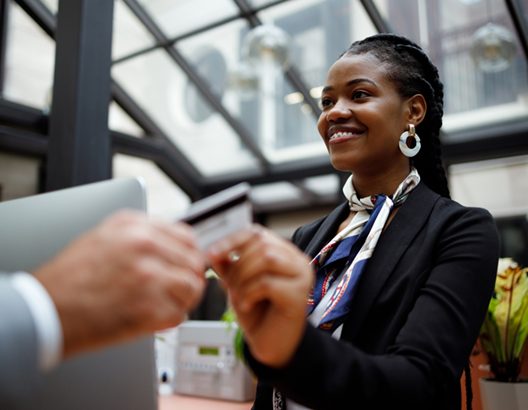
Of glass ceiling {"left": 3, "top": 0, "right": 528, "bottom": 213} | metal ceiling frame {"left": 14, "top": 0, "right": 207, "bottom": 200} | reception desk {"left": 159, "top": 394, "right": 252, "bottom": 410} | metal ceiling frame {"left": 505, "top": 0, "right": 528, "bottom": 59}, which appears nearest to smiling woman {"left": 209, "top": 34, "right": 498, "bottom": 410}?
reception desk {"left": 159, "top": 394, "right": 252, "bottom": 410}

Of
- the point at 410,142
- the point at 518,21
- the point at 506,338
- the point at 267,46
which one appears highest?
the point at 518,21

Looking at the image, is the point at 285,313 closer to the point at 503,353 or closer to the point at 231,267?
the point at 231,267

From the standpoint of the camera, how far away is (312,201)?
566 centimetres

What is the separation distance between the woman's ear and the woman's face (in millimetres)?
14

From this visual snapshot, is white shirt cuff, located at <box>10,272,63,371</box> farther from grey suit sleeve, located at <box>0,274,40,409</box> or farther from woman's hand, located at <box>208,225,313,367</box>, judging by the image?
woman's hand, located at <box>208,225,313,367</box>

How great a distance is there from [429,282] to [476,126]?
3831 mm

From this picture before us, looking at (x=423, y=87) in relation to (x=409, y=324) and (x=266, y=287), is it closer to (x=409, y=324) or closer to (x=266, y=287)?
(x=409, y=324)

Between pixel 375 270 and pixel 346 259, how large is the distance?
0.29ft

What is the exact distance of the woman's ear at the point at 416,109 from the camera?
1.11 meters

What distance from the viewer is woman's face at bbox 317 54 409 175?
3.47 ft

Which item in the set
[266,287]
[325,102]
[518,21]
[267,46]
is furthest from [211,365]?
[518,21]

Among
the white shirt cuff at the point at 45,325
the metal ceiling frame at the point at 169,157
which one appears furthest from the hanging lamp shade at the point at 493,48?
the white shirt cuff at the point at 45,325

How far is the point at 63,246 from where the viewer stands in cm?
73

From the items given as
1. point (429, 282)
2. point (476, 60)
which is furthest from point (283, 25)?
point (429, 282)
